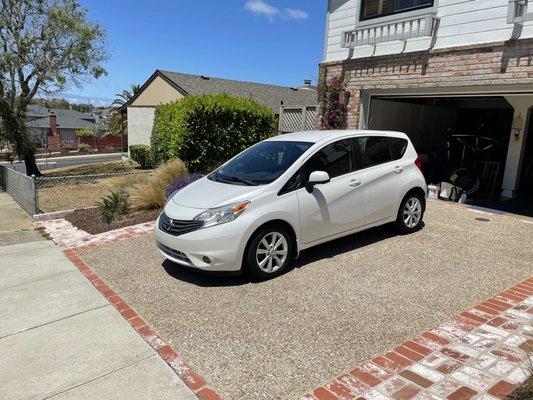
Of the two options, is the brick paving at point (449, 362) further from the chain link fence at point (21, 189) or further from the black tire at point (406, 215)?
the chain link fence at point (21, 189)

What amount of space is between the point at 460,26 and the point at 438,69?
35.0 inches

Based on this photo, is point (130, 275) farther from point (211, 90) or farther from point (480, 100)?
point (211, 90)

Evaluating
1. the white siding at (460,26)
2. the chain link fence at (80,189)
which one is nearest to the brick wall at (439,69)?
the white siding at (460,26)

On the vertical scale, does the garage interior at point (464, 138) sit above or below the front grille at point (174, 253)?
above

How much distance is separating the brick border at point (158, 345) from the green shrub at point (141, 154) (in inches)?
649

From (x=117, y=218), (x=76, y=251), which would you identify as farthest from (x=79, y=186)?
(x=76, y=251)

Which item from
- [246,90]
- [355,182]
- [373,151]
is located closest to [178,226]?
[355,182]

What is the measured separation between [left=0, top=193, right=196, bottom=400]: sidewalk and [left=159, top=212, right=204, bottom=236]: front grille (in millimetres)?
1055

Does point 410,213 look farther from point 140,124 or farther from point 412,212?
point 140,124

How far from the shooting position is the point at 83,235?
7527 mm

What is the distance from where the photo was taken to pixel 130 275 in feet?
17.7

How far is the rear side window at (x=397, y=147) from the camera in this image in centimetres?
636

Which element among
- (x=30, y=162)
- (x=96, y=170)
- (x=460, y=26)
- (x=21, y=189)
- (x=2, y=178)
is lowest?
(x=96, y=170)

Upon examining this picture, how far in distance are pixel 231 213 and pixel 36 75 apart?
58.8 feet
